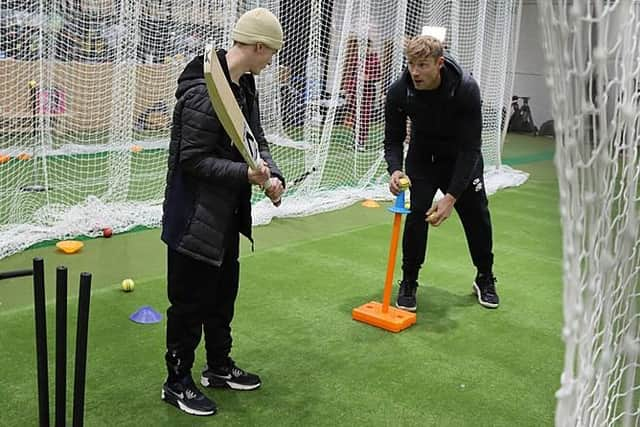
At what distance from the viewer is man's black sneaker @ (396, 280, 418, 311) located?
3322mm

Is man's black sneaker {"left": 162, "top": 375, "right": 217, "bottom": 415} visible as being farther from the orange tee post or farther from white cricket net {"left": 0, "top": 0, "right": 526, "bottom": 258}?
white cricket net {"left": 0, "top": 0, "right": 526, "bottom": 258}

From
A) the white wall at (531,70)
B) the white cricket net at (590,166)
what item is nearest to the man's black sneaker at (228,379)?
the white cricket net at (590,166)

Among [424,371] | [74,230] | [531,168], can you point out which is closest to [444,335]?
[424,371]

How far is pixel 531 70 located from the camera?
11.3 meters

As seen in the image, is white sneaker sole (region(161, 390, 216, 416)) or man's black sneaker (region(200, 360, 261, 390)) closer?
white sneaker sole (region(161, 390, 216, 416))

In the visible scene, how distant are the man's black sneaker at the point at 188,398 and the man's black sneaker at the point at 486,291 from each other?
1592 millimetres

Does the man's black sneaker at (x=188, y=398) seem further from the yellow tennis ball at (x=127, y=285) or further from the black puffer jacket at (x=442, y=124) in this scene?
the black puffer jacket at (x=442, y=124)

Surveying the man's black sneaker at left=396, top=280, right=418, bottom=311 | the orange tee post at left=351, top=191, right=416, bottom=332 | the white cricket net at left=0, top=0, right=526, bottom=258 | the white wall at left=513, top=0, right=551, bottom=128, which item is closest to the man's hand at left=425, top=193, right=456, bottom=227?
the orange tee post at left=351, top=191, right=416, bottom=332

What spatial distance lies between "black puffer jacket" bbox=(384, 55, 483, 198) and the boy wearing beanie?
3.00 ft

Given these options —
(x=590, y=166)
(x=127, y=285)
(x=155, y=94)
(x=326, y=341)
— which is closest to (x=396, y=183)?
(x=326, y=341)

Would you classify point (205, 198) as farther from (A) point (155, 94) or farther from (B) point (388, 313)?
(A) point (155, 94)

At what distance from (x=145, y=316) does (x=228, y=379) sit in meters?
0.66

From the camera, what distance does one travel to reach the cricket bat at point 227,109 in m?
1.82

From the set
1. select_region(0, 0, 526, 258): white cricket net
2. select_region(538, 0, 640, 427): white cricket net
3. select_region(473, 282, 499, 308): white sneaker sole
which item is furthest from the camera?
select_region(0, 0, 526, 258): white cricket net
